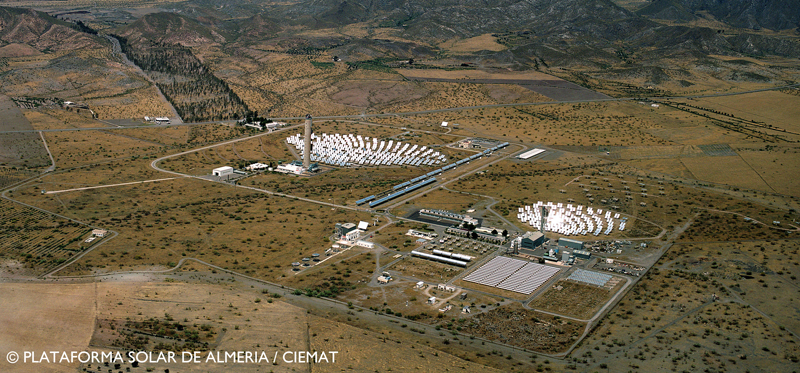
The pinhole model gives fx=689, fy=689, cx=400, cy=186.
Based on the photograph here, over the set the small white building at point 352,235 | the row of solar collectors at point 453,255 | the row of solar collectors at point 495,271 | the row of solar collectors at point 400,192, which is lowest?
the row of solar collectors at point 400,192

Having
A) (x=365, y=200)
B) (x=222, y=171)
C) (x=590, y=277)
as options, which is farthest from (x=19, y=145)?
(x=590, y=277)

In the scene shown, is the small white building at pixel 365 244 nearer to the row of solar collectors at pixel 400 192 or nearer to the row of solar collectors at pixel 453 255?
the row of solar collectors at pixel 453 255

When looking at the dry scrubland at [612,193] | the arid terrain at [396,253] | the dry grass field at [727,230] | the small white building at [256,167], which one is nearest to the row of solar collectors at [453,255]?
the arid terrain at [396,253]

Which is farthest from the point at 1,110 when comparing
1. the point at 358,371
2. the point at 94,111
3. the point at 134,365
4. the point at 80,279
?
the point at 358,371

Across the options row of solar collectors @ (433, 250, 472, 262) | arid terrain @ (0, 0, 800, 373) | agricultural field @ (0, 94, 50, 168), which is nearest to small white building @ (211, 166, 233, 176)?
arid terrain @ (0, 0, 800, 373)

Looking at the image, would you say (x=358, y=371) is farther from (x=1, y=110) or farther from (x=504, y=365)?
(x=1, y=110)
